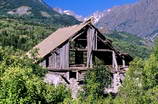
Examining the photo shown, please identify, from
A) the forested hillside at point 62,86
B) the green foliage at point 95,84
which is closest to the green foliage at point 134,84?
the forested hillside at point 62,86

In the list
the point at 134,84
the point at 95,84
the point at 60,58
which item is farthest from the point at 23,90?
the point at 60,58

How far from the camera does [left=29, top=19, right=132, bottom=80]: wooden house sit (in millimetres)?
53375

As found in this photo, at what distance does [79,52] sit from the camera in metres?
59.6

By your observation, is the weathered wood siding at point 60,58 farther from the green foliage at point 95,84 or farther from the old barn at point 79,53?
the green foliage at point 95,84

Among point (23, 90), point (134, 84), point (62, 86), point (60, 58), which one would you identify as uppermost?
point (60, 58)

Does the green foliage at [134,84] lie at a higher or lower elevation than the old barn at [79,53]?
lower

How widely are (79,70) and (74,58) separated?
23.7ft

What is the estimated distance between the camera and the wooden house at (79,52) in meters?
53.4

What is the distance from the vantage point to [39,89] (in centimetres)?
2327

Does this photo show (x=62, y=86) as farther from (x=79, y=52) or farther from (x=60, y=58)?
(x=79, y=52)

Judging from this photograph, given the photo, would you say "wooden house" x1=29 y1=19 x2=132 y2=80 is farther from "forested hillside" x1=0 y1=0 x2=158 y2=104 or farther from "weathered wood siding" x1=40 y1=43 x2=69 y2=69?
"forested hillside" x1=0 y1=0 x2=158 y2=104

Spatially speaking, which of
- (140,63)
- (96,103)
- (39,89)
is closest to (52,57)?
(140,63)

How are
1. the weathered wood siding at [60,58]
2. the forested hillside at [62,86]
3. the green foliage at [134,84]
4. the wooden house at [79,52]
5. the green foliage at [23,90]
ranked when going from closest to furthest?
the green foliage at [23,90]
the forested hillside at [62,86]
the green foliage at [134,84]
the weathered wood siding at [60,58]
the wooden house at [79,52]

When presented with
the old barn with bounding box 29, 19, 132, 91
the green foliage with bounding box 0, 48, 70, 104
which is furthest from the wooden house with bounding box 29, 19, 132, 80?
the green foliage with bounding box 0, 48, 70, 104
